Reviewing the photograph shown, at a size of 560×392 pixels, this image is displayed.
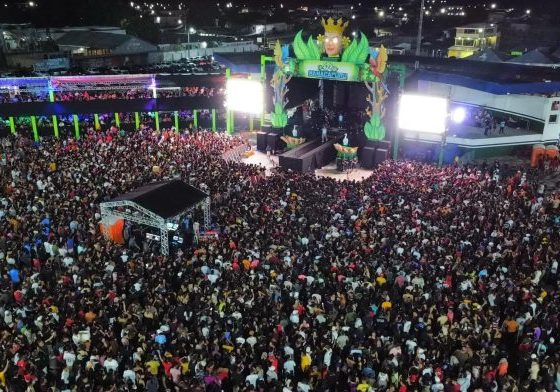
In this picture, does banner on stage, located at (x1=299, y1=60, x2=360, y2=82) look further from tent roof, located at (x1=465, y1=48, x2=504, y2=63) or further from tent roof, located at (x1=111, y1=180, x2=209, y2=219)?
tent roof, located at (x1=465, y1=48, x2=504, y2=63)

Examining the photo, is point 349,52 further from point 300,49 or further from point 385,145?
point 385,145

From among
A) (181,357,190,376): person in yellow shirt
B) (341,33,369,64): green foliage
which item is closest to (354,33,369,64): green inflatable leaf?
(341,33,369,64): green foliage

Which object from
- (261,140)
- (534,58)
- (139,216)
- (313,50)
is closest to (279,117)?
(261,140)

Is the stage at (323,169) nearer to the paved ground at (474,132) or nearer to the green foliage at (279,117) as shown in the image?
the green foliage at (279,117)

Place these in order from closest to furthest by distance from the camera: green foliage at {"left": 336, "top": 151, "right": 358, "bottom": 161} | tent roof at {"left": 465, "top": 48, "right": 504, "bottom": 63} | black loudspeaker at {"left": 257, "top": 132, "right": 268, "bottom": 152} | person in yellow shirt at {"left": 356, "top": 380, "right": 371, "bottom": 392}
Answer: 1. person in yellow shirt at {"left": 356, "top": 380, "right": 371, "bottom": 392}
2. green foliage at {"left": 336, "top": 151, "right": 358, "bottom": 161}
3. black loudspeaker at {"left": 257, "top": 132, "right": 268, "bottom": 152}
4. tent roof at {"left": 465, "top": 48, "right": 504, "bottom": 63}

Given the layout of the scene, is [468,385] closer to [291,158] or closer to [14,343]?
[14,343]

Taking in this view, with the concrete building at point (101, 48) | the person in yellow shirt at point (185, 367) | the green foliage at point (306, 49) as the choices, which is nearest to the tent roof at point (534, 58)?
the green foliage at point (306, 49)
